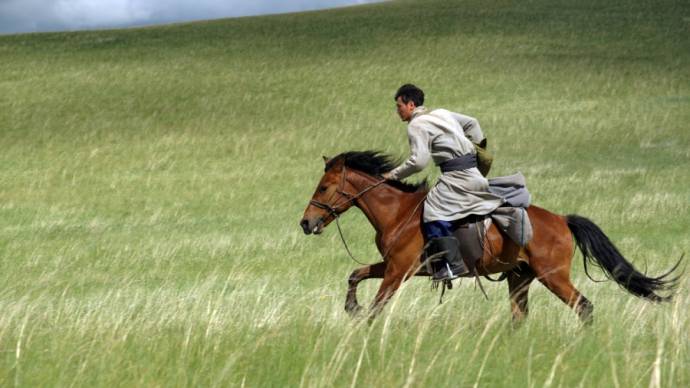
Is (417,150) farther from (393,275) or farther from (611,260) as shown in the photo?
(611,260)

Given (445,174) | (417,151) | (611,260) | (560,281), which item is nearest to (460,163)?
(445,174)

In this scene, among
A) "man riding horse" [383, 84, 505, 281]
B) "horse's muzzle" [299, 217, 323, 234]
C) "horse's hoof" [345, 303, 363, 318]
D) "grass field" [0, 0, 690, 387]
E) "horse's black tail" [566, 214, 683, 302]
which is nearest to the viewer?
"grass field" [0, 0, 690, 387]

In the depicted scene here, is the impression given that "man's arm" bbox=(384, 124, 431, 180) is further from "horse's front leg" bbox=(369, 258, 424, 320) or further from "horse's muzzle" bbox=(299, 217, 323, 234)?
"horse's muzzle" bbox=(299, 217, 323, 234)

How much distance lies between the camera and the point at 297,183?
24.7 metres

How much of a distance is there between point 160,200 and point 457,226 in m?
16.1

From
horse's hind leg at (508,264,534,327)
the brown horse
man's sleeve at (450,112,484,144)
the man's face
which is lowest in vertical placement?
horse's hind leg at (508,264,534,327)

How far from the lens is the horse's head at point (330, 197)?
8.10m

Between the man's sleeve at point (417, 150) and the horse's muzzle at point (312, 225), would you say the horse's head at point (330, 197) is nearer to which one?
the horse's muzzle at point (312, 225)

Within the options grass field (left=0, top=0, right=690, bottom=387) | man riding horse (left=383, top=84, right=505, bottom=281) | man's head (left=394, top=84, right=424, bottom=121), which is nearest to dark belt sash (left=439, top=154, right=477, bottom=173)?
man riding horse (left=383, top=84, right=505, bottom=281)

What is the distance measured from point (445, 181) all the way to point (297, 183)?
17165mm

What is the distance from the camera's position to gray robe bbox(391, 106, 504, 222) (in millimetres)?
7645

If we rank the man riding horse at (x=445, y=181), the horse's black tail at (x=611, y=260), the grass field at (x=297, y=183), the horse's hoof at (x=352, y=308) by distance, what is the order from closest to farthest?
the grass field at (x=297, y=183)
the horse's hoof at (x=352, y=308)
the man riding horse at (x=445, y=181)
the horse's black tail at (x=611, y=260)

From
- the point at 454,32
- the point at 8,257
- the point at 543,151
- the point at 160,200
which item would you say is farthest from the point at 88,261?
the point at 454,32

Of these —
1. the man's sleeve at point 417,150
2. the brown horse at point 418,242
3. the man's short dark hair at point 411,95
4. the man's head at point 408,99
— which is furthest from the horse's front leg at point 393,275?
the man's short dark hair at point 411,95
